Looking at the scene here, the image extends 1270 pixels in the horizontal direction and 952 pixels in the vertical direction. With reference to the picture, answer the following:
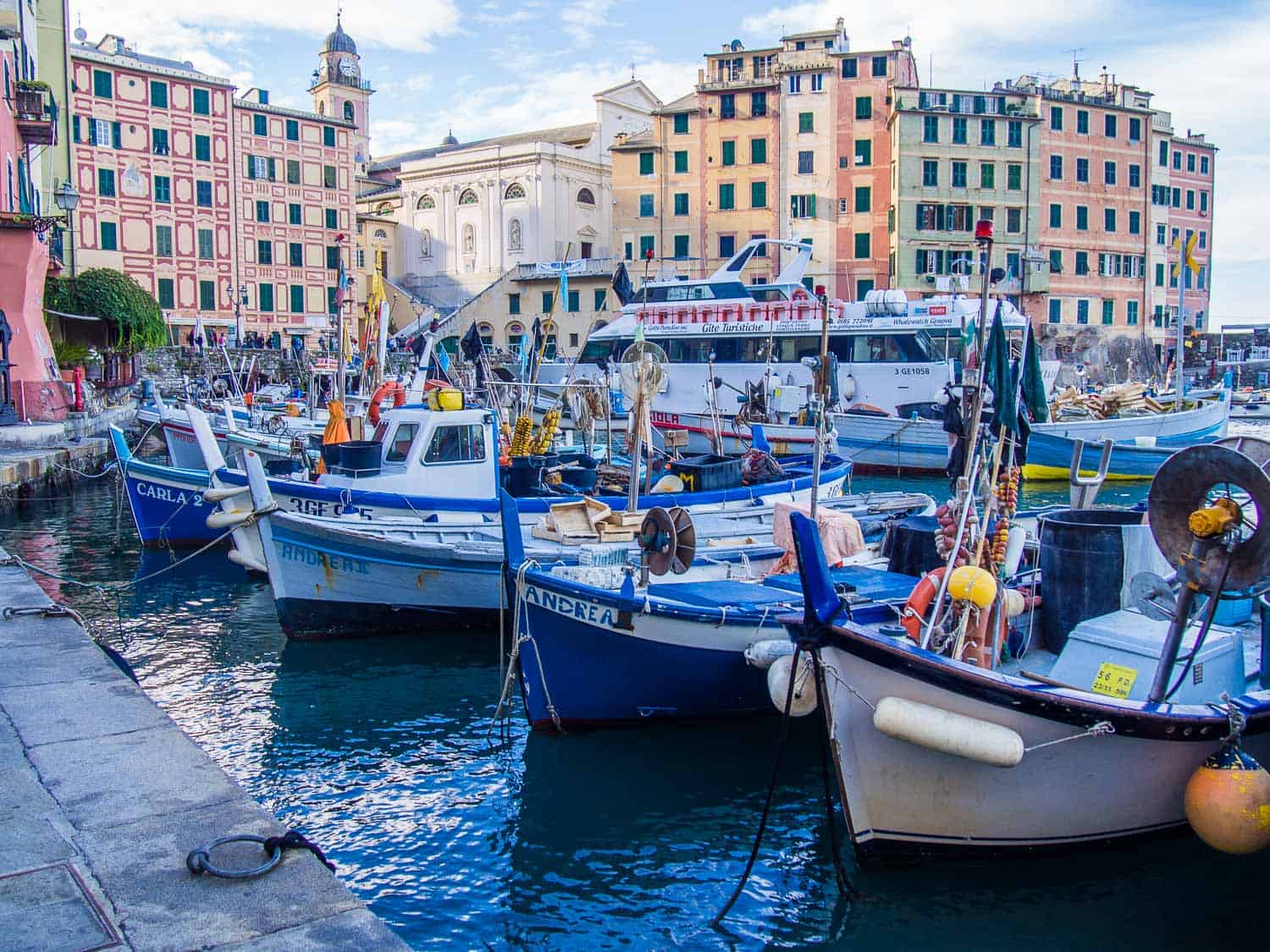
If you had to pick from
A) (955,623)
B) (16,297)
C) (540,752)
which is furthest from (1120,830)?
(16,297)

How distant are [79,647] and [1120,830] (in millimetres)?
8104

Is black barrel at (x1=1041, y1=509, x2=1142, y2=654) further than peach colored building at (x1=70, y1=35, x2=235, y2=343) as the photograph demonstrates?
No

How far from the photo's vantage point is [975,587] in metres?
7.87

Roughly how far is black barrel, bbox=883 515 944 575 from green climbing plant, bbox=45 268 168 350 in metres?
35.8

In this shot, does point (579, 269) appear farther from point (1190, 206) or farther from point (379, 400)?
point (379, 400)

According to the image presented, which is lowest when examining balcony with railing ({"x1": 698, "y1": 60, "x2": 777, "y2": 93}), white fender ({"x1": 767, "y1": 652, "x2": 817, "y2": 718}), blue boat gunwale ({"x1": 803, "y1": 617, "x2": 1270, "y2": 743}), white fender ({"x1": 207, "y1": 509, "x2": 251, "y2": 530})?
white fender ({"x1": 767, "y1": 652, "x2": 817, "y2": 718})

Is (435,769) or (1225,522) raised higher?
(1225,522)

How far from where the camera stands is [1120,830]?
753 centimetres

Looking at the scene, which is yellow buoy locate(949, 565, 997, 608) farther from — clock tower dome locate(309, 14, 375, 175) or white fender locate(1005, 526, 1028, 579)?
clock tower dome locate(309, 14, 375, 175)

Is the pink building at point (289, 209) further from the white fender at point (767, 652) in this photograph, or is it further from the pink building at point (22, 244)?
the white fender at point (767, 652)

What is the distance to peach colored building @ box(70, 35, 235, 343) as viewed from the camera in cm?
5028

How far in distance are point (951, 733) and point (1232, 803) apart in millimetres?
1661

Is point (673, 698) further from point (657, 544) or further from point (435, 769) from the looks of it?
point (435, 769)

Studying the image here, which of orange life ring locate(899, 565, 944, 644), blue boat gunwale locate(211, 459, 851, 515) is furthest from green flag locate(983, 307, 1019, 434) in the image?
blue boat gunwale locate(211, 459, 851, 515)
